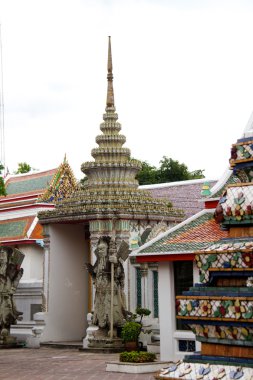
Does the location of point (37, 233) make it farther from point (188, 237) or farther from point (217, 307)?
point (217, 307)

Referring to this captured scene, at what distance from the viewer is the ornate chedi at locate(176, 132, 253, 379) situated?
6.89 meters

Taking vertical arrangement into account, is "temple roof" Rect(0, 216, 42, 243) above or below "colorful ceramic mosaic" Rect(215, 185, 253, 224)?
above

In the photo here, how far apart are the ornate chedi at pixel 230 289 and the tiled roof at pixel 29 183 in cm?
1886

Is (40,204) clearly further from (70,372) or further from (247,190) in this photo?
(247,190)

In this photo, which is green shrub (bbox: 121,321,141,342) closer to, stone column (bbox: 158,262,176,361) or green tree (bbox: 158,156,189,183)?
stone column (bbox: 158,262,176,361)

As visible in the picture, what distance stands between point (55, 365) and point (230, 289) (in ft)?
31.4

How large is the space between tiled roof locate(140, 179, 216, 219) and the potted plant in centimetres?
740

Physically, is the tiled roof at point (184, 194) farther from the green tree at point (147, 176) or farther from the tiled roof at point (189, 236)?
the green tree at point (147, 176)

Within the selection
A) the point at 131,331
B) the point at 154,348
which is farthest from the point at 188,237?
the point at 154,348

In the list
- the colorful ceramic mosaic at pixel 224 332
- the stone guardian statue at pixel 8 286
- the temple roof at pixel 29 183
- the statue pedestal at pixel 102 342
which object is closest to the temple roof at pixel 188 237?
the statue pedestal at pixel 102 342

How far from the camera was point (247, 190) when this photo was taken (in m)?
7.18

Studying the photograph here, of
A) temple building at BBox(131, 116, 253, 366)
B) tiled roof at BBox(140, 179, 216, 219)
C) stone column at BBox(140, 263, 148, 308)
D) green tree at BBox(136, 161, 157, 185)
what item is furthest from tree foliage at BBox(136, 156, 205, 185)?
temple building at BBox(131, 116, 253, 366)

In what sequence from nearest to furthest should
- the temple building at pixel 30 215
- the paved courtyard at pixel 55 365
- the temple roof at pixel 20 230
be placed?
the paved courtyard at pixel 55 365 → the temple building at pixel 30 215 → the temple roof at pixel 20 230

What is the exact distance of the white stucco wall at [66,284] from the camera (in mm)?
21875
